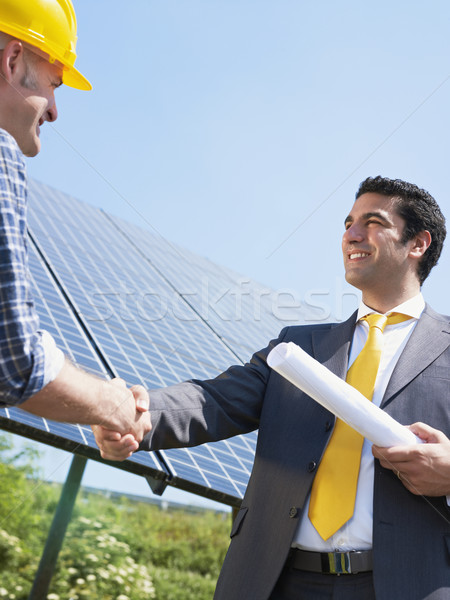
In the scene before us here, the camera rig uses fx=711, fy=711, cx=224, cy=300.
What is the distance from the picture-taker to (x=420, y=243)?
3.91 m

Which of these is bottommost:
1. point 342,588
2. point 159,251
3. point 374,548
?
point 342,588

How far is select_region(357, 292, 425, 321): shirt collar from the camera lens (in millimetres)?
3502

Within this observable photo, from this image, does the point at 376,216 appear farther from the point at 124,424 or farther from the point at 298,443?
the point at 124,424

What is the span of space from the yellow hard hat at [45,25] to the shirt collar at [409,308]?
5.93 feet

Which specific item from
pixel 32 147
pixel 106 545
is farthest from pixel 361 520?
pixel 106 545

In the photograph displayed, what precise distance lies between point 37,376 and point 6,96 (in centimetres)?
91

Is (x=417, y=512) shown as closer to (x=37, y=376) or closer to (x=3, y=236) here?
(x=37, y=376)

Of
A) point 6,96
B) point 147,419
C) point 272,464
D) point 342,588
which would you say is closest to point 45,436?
point 147,419

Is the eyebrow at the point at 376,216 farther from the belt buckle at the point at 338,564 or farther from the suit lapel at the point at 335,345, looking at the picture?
the belt buckle at the point at 338,564

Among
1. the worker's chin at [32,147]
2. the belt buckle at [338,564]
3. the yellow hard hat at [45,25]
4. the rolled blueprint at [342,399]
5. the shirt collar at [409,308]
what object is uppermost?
the yellow hard hat at [45,25]

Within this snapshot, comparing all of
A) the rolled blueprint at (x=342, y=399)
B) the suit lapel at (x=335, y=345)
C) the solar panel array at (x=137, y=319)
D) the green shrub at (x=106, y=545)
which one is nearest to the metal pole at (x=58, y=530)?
the solar panel array at (x=137, y=319)

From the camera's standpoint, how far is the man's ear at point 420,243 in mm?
3847

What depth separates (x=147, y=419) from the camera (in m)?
2.97

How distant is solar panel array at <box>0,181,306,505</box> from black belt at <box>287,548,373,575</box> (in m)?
1.22
